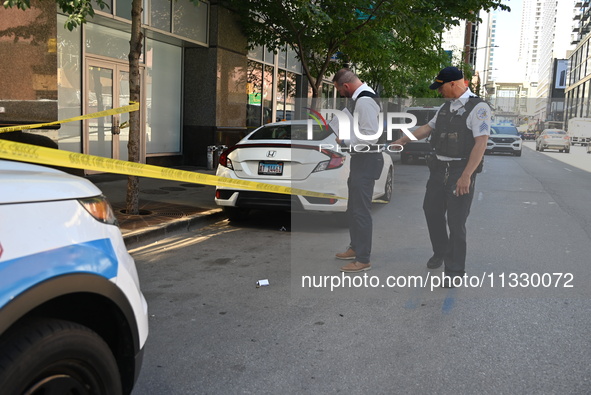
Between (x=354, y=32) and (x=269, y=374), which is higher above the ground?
(x=354, y=32)

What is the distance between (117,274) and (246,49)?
14664 mm

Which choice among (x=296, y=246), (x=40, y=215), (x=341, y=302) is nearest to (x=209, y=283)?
(x=341, y=302)

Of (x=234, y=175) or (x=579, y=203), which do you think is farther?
(x=579, y=203)

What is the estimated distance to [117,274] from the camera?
7.79 ft

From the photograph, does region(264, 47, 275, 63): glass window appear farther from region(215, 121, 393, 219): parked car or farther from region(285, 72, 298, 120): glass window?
region(215, 121, 393, 219): parked car

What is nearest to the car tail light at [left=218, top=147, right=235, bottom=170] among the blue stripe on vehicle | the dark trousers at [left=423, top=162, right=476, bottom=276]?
the dark trousers at [left=423, top=162, right=476, bottom=276]

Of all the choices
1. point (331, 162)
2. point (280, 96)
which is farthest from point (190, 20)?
point (331, 162)

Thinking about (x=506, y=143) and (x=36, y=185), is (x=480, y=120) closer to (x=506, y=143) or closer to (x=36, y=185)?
(x=36, y=185)

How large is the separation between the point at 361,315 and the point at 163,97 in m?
11.6

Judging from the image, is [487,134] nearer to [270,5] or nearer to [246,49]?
[270,5]

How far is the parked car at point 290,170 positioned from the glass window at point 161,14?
22.5ft

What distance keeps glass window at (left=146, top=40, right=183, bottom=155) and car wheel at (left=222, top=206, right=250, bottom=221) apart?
6.33 m

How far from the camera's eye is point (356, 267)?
229 inches

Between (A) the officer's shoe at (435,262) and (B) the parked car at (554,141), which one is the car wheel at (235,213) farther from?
(B) the parked car at (554,141)
